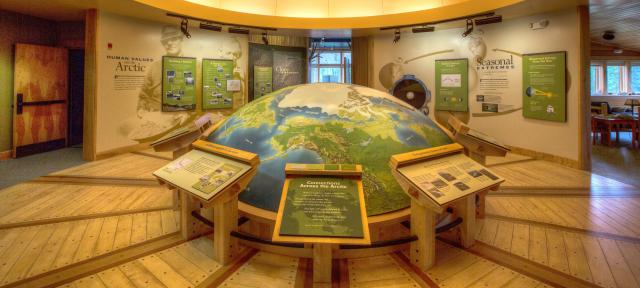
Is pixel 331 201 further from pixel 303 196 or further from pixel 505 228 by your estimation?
pixel 505 228

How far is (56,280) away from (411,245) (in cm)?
260

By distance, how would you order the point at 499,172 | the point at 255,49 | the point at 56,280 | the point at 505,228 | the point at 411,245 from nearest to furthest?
the point at 56,280 → the point at 411,245 → the point at 505,228 → the point at 499,172 → the point at 255,49

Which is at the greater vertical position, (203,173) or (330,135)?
(330,135)

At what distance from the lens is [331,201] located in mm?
2143

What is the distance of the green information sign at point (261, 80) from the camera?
32.0 ft

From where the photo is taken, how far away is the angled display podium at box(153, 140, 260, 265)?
234 centimetres

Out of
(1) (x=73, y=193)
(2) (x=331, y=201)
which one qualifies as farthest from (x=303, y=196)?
(1) (x=73, y=193)

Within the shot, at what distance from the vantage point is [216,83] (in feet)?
28.6

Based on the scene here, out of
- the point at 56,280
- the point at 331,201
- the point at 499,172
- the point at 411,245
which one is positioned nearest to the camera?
the point at 331,201

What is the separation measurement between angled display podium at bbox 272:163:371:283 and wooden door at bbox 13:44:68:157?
7.33 metres

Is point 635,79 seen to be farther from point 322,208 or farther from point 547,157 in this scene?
point 322,208

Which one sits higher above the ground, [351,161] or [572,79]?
[572,79]

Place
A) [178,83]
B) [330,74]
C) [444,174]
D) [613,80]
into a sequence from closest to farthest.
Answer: [444,174]
[178,83]
[330,74]
[613,80]

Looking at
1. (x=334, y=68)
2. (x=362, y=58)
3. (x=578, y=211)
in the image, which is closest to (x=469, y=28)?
(x=362, y=58)
